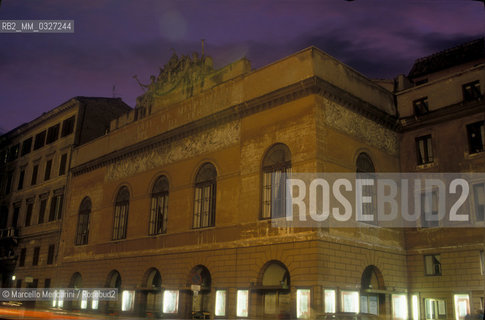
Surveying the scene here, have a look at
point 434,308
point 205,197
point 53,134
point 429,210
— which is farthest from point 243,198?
point 53,134

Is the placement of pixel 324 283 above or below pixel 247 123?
below

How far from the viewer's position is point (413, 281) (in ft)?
73.0

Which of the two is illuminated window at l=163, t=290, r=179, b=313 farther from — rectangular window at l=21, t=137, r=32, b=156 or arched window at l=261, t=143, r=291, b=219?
rectangular window at l=21, t=137, r=32, b=156

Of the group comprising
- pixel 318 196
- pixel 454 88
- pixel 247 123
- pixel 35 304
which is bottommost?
pixel 35 304

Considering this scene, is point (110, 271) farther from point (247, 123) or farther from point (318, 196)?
point (318, 196)

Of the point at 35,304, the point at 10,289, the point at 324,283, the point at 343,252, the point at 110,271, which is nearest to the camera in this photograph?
the point at 324,283

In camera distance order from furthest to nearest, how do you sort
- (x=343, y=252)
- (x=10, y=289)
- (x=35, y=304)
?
(x=10, y=289), (x=35, y=304), (x=343, y=252)

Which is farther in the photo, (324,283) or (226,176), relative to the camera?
A: (226,176)

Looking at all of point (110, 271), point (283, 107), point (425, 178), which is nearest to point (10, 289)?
point (110, 271)

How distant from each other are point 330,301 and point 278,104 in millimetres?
8384

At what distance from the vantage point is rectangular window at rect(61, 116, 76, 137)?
3706cm

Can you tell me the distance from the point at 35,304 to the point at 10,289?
188 inches

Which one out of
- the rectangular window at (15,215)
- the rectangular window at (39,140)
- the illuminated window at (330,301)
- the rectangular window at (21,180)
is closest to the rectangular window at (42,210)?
the rectangular window at (15,215)

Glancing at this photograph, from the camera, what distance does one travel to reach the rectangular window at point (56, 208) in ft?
116
